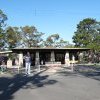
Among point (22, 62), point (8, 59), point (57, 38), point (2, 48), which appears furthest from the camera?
point (57, 38)

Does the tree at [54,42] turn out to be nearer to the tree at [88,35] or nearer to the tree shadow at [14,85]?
the tree at [88,35]

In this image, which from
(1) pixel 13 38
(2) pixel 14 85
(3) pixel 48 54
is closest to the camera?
(2) pixel 14 85

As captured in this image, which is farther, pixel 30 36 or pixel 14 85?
pixel 30 36

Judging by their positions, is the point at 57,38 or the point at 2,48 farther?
the point at 57,38

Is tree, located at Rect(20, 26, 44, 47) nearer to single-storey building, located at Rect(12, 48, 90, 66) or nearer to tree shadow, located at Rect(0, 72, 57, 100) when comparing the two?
single-storey building, located at Rect(12, 48, 90, 66)

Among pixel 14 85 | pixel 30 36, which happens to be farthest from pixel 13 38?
pixel 14 85

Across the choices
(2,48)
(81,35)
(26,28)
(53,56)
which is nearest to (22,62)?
(53,56)

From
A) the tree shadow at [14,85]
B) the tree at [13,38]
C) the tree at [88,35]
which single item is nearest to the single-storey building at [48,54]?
the tree at [13,38]

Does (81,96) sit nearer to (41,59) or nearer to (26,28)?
(41,59)

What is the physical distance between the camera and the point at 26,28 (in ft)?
276

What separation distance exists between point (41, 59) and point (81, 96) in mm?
42176

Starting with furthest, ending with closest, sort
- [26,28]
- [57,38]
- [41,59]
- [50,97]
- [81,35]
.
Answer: [57,38] < [26,28] < [81,35] < [41,59] < [50,97]

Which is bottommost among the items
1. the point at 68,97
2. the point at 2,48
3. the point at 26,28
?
the point at 68,97

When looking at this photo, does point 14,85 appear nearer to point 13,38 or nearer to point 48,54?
point 48,54
